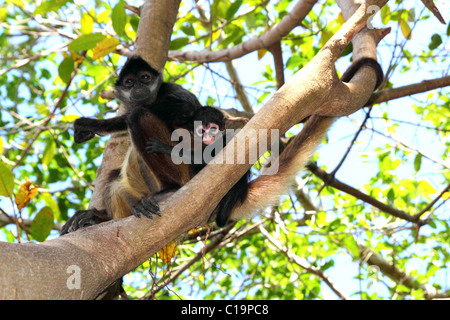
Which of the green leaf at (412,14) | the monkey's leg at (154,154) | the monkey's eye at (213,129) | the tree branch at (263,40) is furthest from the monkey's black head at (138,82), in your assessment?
the green leaf at (412,14)

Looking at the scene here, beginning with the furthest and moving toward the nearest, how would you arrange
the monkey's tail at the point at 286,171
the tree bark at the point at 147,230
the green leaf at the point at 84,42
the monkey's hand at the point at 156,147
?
the green leaf at the point at 84,42 < the monkey's hand at the point at 156,147 < the monkey's tail at the point at 286,171 < the tree bark at the point at 147,230

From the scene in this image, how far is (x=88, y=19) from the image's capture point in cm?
418

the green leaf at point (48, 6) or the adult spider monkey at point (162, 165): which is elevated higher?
the green leaf at point (48, 6)

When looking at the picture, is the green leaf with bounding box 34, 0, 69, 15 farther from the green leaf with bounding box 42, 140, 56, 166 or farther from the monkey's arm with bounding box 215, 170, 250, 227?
the monkey's arm with bounding box 215, 170, 250, 227

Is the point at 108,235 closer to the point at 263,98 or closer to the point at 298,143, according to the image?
the point at 298,143

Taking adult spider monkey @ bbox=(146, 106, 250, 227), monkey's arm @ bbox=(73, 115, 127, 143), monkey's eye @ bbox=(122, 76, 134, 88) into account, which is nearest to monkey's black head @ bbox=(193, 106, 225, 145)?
adult spider monkey @ bbox=(146, 106, 250, 227)

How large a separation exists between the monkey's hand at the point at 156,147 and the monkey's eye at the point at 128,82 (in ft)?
3.53

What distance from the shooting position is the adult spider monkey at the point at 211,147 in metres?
3.21

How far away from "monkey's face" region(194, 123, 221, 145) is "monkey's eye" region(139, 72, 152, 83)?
0.76 meters

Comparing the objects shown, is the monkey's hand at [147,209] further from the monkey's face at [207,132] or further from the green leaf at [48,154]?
the green leaf at [48,154]

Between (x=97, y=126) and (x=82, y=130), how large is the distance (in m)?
0.13

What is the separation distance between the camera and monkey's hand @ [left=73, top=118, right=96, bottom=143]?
3718 mm
